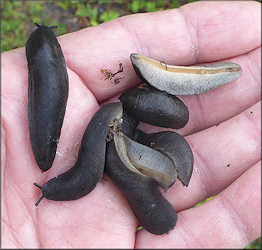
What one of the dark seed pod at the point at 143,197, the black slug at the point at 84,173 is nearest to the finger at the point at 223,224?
the dark seed pod at the point at 143,197

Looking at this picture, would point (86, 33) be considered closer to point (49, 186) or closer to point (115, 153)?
point (115, 153)

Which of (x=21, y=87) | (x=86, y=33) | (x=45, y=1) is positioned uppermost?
(x=45, y=1)

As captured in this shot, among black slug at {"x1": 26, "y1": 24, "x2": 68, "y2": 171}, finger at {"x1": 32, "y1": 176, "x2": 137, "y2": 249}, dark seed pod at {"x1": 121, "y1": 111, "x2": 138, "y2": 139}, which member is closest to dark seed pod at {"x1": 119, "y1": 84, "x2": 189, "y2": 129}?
dark seed pod at {"x1": 121, "y1": 111, "x2": 138, "y2": 139}

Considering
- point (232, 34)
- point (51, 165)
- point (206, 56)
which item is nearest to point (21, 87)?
point (51, 165)

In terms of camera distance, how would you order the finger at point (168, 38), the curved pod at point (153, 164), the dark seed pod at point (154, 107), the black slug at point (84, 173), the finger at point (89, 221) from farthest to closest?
the finger at point (168, 38) → the dark seed pod at point (154, 107) → the curved pod at point (153, 164) → the black slug at point (84, 173) → the finger at point (89, 221)

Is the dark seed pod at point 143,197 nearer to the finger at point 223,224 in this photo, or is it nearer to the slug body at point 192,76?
the finger at point 223,224

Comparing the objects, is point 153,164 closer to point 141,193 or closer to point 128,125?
point 141,193
